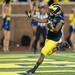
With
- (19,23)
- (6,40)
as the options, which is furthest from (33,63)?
(19,23)

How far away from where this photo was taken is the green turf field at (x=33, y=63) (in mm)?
12723

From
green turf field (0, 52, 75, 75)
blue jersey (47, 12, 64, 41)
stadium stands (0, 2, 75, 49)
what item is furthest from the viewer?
stadium stands (0, 2, 75, 49)

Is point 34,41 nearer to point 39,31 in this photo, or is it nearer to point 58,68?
point 39,31

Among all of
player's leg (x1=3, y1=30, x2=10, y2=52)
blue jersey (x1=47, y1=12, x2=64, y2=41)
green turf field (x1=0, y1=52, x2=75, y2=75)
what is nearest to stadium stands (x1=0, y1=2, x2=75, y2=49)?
player's leg (x1=3, y1=30, x2=10, y2=52)

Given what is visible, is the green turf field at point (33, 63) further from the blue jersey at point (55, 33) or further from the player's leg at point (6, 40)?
the player's leg at point (6, 40)

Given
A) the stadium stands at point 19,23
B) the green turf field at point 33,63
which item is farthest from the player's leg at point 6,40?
the stadium stands at point 19,23

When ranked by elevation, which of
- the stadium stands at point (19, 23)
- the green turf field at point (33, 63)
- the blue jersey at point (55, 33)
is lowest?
the stadium stands at point (19, 23)

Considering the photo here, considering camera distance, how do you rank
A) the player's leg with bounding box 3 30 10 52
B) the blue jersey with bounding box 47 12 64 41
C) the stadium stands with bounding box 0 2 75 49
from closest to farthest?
the blue jersey with bounding box 47 12 64 41, the player's leg with bounding box 3 30 10 52, the stadium stands with bounding box 0 2 75 49

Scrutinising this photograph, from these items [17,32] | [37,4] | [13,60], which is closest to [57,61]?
[13,60]

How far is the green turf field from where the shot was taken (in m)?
12.7

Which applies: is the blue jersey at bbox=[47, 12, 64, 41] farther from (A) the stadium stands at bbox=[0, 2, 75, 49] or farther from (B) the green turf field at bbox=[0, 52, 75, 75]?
(A) the stadium stands at bbox=[0, 2, 75, 49]

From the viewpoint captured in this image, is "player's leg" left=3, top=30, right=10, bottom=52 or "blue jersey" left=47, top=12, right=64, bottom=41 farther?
"player's leg" left=3, top=30, right=10, bottom=52

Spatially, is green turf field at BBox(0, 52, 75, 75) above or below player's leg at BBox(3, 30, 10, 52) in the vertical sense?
above

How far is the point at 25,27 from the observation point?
75.7ft
